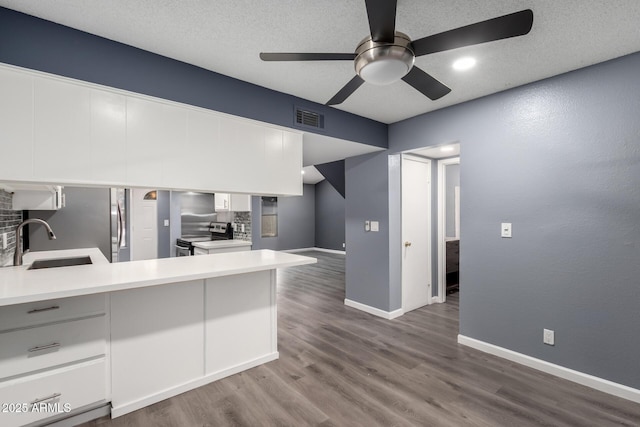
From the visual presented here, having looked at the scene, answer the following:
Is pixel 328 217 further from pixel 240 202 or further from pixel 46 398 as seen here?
pixel 46 398

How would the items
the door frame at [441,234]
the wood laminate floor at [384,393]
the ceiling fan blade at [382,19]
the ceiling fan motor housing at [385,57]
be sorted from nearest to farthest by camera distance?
the ceiling fan blade at [382,19] < the ceiling fan motor housing at [385,57] < the wood laminate floor at [384,393] < the door frame at [441,234]

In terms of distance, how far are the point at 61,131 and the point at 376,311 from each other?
141 inches

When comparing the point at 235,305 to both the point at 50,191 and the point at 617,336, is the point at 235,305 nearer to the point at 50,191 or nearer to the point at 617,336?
the point at 50,191

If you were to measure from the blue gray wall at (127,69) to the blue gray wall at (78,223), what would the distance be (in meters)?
2.67

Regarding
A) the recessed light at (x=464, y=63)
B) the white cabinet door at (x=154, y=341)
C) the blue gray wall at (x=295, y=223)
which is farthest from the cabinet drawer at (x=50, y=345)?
the blue gray wall at (x=295, y=223)

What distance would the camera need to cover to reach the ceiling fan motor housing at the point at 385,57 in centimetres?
145

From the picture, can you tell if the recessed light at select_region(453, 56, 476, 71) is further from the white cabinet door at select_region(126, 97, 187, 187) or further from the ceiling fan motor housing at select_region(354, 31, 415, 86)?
the white cabinet door at select_region(126, 97, 187, 187)

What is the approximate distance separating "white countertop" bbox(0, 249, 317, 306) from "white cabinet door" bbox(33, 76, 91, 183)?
24.6 inches

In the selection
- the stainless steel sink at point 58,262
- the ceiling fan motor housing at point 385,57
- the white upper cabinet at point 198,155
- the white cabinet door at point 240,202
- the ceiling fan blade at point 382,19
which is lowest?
the stainless steel sink at point 58,262

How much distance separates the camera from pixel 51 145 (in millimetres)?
1789

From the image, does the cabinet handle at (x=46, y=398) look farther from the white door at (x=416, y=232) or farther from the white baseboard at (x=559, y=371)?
the white door at (x=416, y=232)

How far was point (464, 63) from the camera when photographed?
2.25 m

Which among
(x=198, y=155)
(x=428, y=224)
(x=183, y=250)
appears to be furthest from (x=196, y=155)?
(x=183, y=250)

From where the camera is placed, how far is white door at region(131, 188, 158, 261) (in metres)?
→ 7.05
